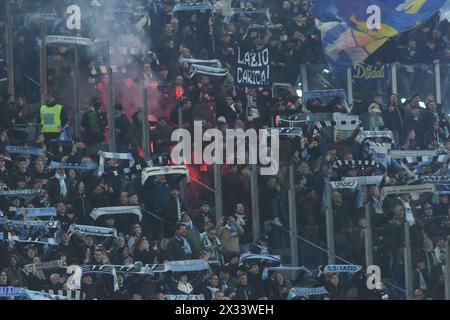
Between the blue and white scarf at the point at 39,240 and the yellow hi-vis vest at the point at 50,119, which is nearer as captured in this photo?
the blue and white scarf at the point at 39,240

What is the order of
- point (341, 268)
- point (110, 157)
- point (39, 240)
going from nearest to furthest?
point (39, 240), point (110, 157), point (341, 268)

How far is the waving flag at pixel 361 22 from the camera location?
931 inches

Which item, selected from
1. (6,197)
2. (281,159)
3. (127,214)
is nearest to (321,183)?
(281,159)

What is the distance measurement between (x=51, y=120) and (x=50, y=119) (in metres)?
0.02

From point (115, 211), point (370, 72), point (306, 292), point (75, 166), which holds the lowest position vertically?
point (306, 292)

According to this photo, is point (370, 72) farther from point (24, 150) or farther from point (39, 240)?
point (39, 240)

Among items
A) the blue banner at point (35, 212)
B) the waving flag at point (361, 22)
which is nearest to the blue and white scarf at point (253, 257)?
the blue banner at point (35, 212)

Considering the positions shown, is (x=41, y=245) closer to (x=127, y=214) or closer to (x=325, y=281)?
(x=127, y=214)

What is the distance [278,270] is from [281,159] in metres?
1.76

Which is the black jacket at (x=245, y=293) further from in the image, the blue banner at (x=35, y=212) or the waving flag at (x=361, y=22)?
the waving flag at (x=361, y=22)

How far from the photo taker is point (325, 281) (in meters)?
20.9

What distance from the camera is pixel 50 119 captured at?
21.1m

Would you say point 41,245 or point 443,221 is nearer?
point 41,245

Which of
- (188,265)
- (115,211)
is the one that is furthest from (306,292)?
Answer: (115,211)
